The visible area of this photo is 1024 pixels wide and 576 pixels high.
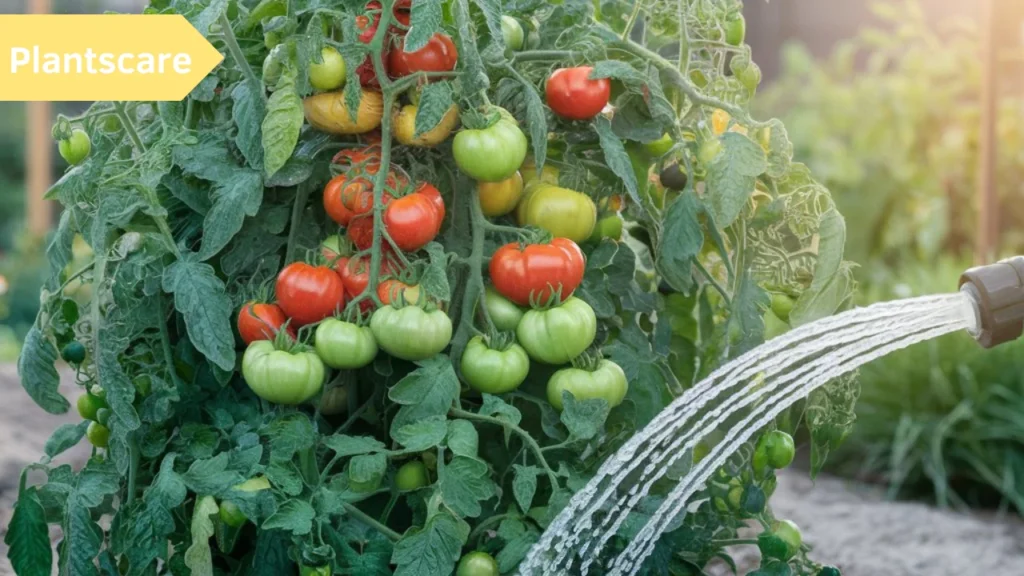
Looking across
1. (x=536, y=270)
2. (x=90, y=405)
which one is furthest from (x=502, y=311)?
(x=90, y=405)

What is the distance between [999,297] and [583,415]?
1.77 feet

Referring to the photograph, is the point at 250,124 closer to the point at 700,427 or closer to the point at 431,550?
the point at 431,550

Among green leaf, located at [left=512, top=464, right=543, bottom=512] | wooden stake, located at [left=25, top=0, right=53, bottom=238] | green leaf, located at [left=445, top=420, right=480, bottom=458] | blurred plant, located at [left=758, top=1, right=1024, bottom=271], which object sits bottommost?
wooden stake, located at [left=25, top=0, right=53, bottom=238]

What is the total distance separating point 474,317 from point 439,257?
0.12 m

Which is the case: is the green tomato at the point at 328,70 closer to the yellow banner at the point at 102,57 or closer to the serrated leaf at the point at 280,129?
the serrated leaf at the point at 280,129

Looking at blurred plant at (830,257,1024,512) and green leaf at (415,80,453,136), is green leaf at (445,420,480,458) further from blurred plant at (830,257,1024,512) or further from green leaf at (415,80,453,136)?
blurred plant at (830,257,1024,512)

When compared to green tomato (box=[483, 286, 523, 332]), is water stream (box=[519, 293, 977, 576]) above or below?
below

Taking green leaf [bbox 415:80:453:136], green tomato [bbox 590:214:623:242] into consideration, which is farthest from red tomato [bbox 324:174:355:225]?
green tomato [bbox 590:214:623:242]

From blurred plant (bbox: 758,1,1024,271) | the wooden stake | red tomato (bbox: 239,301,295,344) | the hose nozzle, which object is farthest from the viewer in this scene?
the wooden stake

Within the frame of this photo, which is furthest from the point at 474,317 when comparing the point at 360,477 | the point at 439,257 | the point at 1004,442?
the point at 1004,442

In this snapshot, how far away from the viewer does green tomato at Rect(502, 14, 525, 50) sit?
138cm

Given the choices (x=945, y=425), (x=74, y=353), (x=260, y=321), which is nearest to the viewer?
(x=260, y=321)

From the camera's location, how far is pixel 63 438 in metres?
1.47

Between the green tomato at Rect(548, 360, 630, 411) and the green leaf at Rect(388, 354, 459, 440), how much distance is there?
0.40 feet
